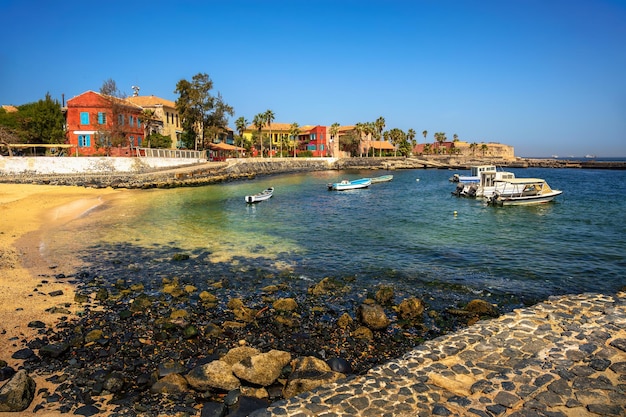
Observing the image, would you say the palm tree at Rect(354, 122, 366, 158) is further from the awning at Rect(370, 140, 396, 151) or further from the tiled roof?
the tiled roof

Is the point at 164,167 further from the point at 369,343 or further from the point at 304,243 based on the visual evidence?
the point at 369,343

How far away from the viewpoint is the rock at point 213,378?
330 inches

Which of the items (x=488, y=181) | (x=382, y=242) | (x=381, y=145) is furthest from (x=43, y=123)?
(x=381, y=145)

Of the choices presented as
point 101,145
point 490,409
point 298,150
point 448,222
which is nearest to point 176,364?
point 490,409

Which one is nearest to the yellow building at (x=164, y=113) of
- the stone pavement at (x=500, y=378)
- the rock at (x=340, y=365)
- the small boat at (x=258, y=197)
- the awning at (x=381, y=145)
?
the small boat at (x=258, y=197)

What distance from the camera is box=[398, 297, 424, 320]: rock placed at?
12602mm

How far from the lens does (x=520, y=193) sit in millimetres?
40906

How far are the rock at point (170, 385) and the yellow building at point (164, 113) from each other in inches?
2726

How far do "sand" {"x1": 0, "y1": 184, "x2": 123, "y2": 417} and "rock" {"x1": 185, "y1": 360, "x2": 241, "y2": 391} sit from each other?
2576 millimetres

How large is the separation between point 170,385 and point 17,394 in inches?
109

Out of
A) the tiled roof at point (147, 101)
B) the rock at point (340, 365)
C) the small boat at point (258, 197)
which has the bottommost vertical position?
the rock at point (340, 365)

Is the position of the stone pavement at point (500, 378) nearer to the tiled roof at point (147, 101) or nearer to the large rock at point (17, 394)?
the large rock at point (17, 394)

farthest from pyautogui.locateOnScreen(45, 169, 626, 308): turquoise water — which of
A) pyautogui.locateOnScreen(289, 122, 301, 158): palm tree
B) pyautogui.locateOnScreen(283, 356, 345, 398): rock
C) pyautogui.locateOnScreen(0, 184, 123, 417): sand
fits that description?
pyautogui.locateOnScreen(289, 122, 301, 158): palm tree

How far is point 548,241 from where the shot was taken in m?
23.9
